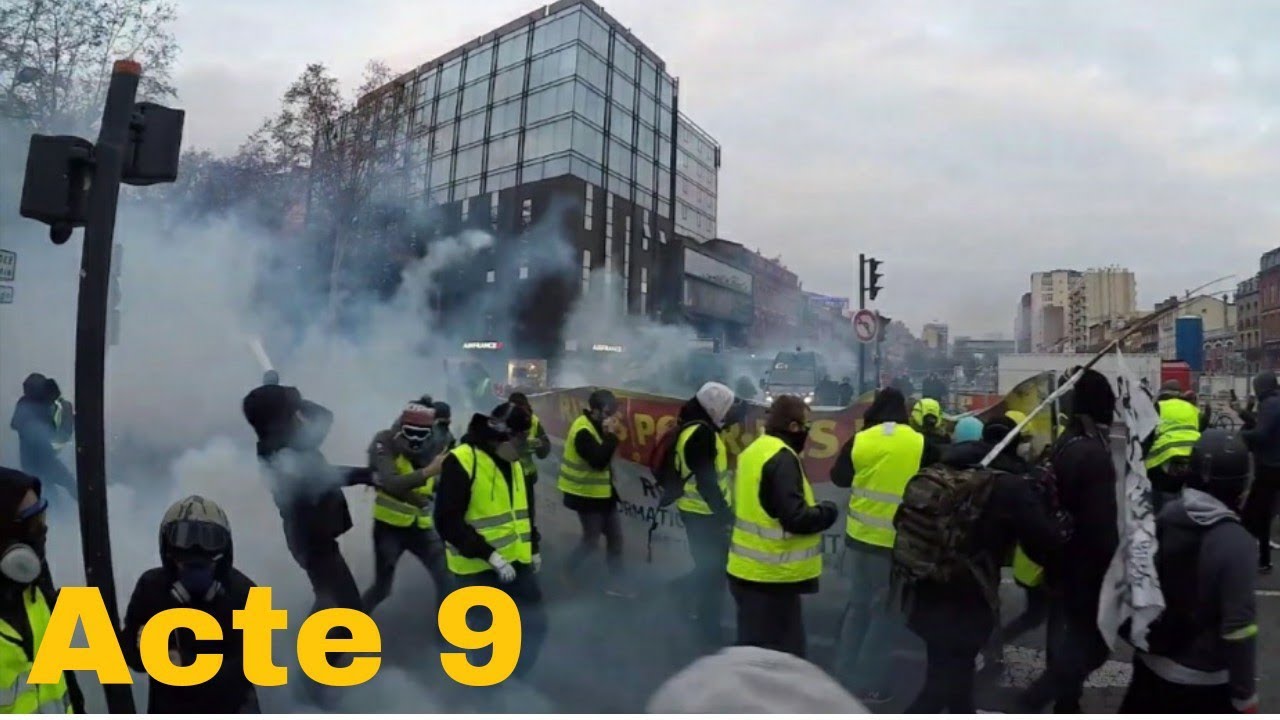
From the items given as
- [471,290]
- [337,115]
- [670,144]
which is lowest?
[471,290]

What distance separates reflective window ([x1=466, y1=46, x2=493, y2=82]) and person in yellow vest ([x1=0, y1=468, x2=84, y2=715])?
41.0 metres

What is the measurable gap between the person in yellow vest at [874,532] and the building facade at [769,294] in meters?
50.7

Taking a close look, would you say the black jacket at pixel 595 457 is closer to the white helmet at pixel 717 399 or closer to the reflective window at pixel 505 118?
the white helmet at pixel 717 399

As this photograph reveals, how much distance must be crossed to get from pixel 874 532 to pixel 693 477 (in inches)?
45.8

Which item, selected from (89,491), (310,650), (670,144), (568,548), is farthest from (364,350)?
(670,144)

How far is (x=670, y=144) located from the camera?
162 feet

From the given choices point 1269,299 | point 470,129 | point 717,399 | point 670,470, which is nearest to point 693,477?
point 670,470

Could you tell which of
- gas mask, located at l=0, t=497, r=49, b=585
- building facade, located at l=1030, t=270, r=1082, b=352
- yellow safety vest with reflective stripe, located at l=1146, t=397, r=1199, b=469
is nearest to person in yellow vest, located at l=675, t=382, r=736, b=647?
yellow safety vest with reflective stripe, located at l=1146, t=397, r=1199, b=469

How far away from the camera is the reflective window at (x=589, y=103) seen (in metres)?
40.1

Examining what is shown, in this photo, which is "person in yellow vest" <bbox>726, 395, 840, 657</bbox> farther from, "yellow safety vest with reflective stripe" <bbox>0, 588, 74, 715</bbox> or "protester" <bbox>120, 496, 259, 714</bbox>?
"yellow safety vest with reflective stripe" <bbox>0, 588, 74, 715</bbox>

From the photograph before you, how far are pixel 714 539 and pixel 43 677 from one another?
3.58 metres

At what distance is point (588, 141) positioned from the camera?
4106 centimetres

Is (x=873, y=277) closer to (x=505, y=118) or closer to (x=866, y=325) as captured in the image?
(x=866, y=325)

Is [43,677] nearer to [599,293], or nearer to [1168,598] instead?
[1168,598]
